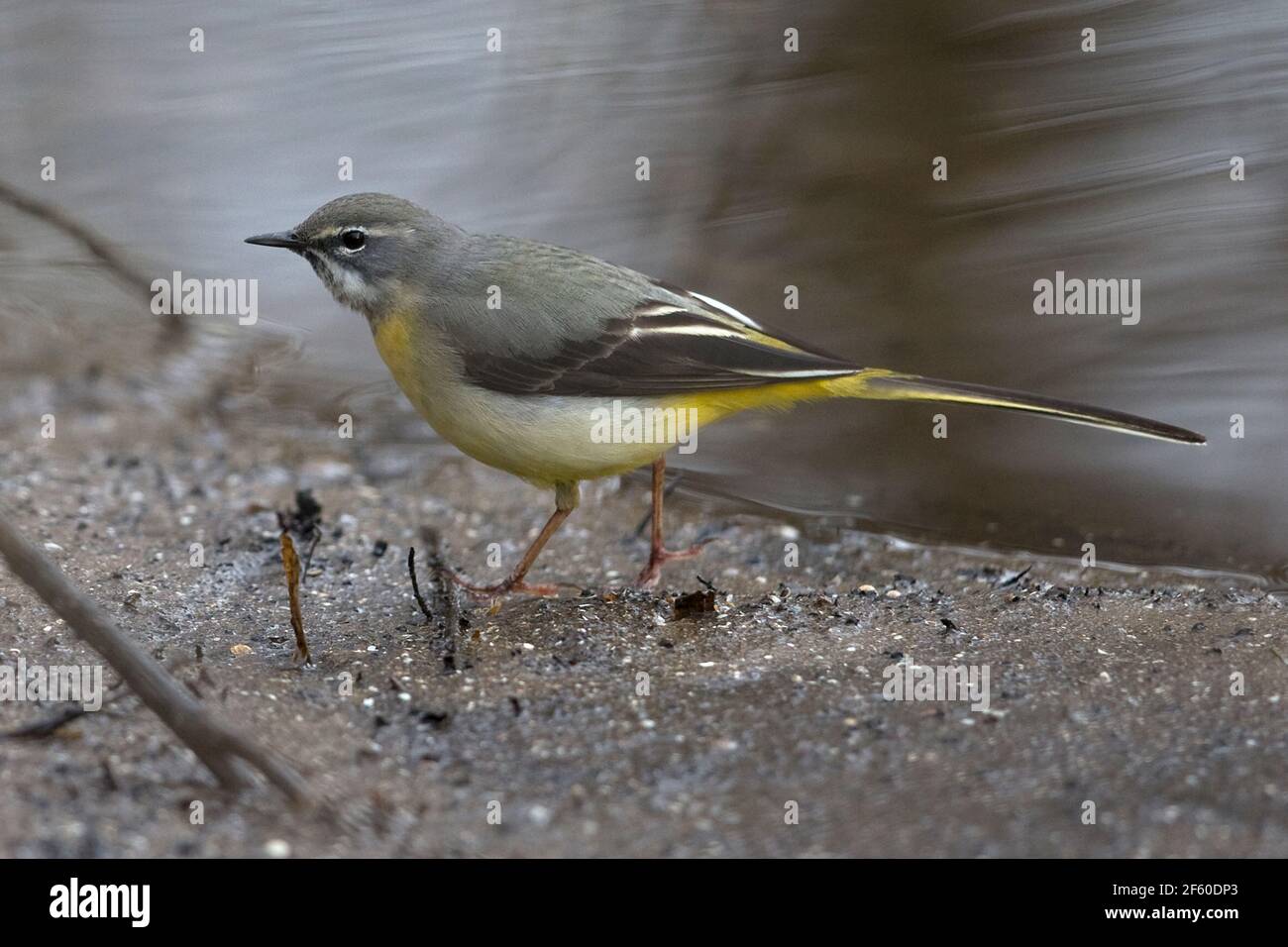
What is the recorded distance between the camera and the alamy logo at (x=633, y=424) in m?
5.55

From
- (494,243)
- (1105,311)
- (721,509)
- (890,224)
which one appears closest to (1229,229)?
(1105,311)

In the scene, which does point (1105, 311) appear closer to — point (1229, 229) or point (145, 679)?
point (1229, 229)

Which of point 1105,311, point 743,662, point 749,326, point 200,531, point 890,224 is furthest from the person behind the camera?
point 890,224

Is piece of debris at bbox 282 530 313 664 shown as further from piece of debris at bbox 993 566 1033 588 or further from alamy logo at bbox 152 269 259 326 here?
alamy logo at bbox 152 269 259 326

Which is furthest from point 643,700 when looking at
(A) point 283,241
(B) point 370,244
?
(A) point 283,241

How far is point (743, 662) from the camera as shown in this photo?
499 cm

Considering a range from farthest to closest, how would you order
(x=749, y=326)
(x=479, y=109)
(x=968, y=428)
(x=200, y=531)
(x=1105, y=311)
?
(x=479, y=109) < (x=1105, y=311) < (x=968, y=428) < (x=200, y=531) < (x=749, y=326)

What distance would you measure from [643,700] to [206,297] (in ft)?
22.8

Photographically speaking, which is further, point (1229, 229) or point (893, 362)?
point (1229, 229)

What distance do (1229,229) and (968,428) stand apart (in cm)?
307

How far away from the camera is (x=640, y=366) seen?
5551mm

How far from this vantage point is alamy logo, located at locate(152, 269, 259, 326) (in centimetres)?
989

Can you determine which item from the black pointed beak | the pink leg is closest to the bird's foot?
the pink leg

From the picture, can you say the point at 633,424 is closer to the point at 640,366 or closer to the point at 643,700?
the point at 640,366
